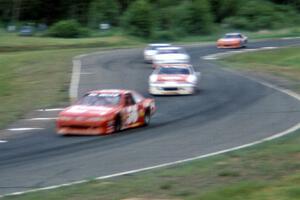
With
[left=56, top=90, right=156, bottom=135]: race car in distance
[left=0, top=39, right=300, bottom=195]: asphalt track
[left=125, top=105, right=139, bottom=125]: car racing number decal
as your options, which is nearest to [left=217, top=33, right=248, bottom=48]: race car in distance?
[left=0, top=39, right=300, bottom=195]: asphalt track

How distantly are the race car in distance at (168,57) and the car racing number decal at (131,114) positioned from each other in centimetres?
2303

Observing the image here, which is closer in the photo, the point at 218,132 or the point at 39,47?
the point at 218,132

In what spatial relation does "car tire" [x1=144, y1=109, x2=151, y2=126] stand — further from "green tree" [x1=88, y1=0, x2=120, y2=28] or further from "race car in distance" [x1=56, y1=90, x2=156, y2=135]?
"green tree" [x1=88, y1=0, x2=120, y2=28]

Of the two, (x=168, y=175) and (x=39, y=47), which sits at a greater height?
(x=168, y=175)

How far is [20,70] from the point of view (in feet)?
150

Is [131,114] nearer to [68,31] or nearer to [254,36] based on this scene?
[254,36]

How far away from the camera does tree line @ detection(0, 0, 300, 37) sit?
282ft

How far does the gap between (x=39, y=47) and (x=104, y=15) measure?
103 feet

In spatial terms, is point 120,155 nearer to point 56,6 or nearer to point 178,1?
point 178,1

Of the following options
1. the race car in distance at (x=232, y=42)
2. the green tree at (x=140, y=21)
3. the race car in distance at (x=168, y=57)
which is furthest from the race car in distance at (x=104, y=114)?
the green tree at (x=140, y=21)

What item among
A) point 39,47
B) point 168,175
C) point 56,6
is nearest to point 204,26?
point 39,47

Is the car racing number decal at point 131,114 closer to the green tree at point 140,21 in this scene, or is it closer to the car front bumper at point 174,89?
the car front bumper at point 174,89

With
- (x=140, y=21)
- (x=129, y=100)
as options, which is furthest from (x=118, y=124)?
(x=140, y=21)

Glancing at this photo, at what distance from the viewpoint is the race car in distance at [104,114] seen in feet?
67.3
